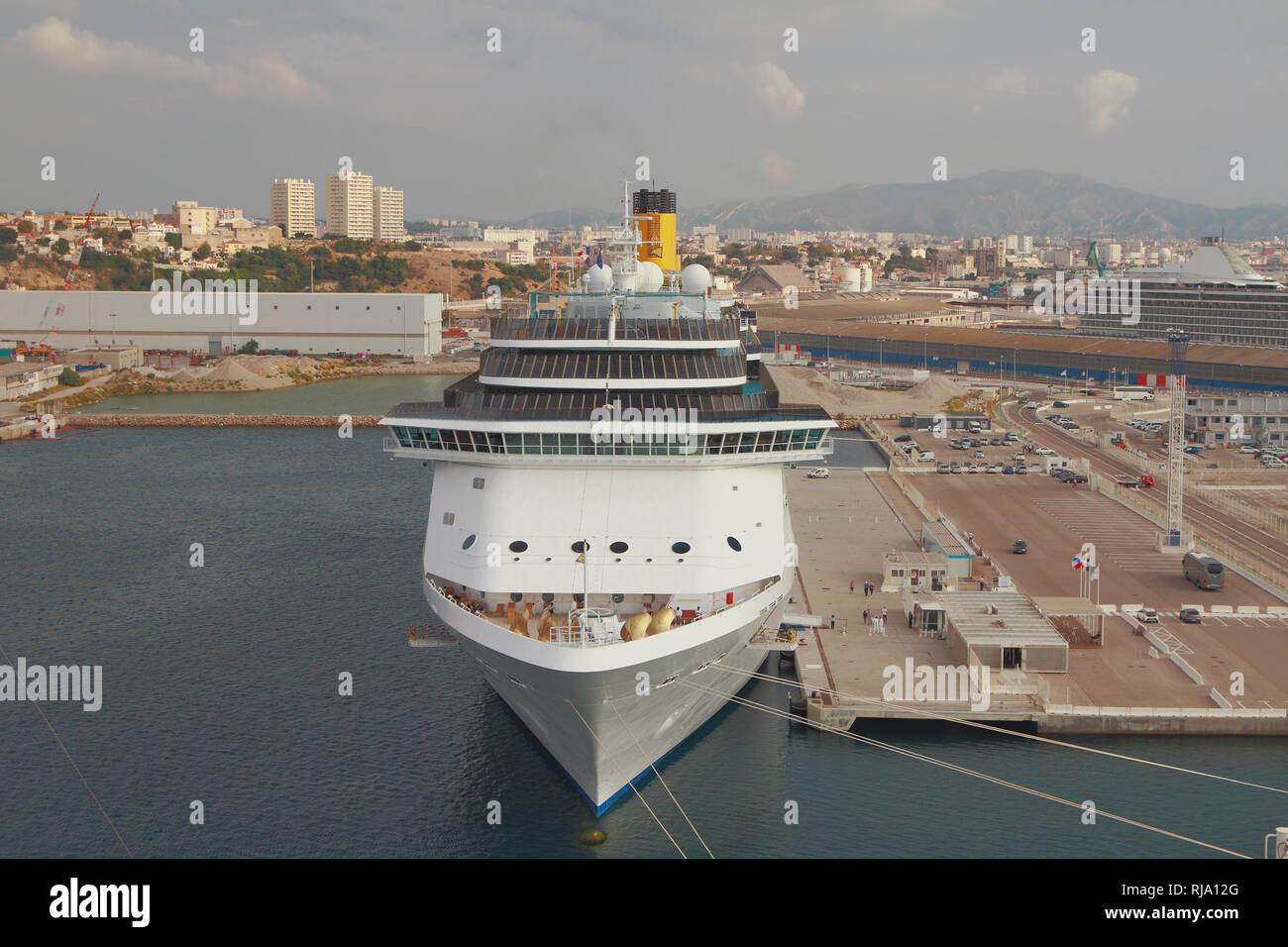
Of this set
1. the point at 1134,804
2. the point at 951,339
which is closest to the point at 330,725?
the point at 1134,804

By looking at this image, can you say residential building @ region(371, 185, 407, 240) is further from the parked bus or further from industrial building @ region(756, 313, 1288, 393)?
the parked bus

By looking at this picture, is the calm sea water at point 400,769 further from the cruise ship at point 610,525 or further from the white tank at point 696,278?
the white tank at point 696,278

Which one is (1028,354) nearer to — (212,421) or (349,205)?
(212,421)

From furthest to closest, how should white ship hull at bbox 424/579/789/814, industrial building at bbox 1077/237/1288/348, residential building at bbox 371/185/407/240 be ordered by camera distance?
residential building at bbox 371/185/407/240, industrial building at bbox 1077/237/1288/348, white ship hull at bbox 424/579/789/814

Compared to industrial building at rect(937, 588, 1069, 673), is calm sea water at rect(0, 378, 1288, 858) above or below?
below

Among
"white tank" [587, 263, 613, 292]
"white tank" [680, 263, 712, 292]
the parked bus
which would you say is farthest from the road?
"white tank" [587, 263, 613, 292]

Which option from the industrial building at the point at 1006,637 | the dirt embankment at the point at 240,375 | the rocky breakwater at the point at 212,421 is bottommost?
the industrial building at the point at 1006,637

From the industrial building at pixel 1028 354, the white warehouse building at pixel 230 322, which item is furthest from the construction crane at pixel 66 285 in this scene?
the industrial building at pixel 1028 354

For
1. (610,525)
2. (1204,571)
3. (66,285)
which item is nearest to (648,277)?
(610,525)
